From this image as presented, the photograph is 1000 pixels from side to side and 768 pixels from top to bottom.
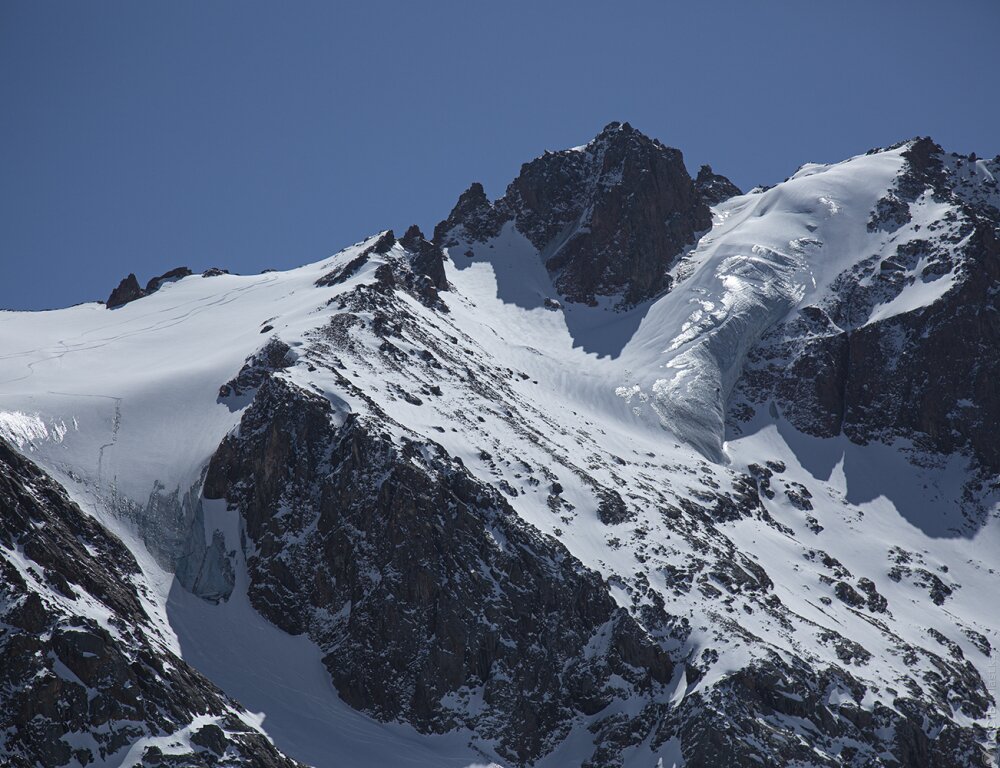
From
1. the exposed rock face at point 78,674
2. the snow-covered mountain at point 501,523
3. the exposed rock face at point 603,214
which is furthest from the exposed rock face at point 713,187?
the exposed rock face at point 78,674

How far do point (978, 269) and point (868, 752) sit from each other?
74.9 m

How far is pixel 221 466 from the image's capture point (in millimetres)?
101125

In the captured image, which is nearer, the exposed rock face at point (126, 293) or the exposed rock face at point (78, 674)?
the exposed rock face at point (78, 674)

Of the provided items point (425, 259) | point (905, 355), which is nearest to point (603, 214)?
point (425, 259)

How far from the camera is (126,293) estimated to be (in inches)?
6048

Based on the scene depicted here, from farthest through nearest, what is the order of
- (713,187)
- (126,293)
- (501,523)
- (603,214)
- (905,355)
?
(713,187)
(603,214)
(126,293)
(905,355)
(501,523)

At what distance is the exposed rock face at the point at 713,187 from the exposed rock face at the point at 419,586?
104 meters

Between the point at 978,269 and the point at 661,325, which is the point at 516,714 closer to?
the point at 661,325

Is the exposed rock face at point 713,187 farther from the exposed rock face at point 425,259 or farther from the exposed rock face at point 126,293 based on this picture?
the exposed rock face at point 126,293

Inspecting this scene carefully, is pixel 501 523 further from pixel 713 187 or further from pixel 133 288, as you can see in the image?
pixel 713 187

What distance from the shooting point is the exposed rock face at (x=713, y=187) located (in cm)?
19362

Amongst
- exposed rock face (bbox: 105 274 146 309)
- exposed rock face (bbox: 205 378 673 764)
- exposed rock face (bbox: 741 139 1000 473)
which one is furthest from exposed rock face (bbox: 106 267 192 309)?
exposed rock face (bbox: 741 139 1000 473)

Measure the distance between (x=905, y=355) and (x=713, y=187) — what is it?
60.5 metres

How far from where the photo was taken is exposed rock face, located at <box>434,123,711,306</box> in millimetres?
166125
